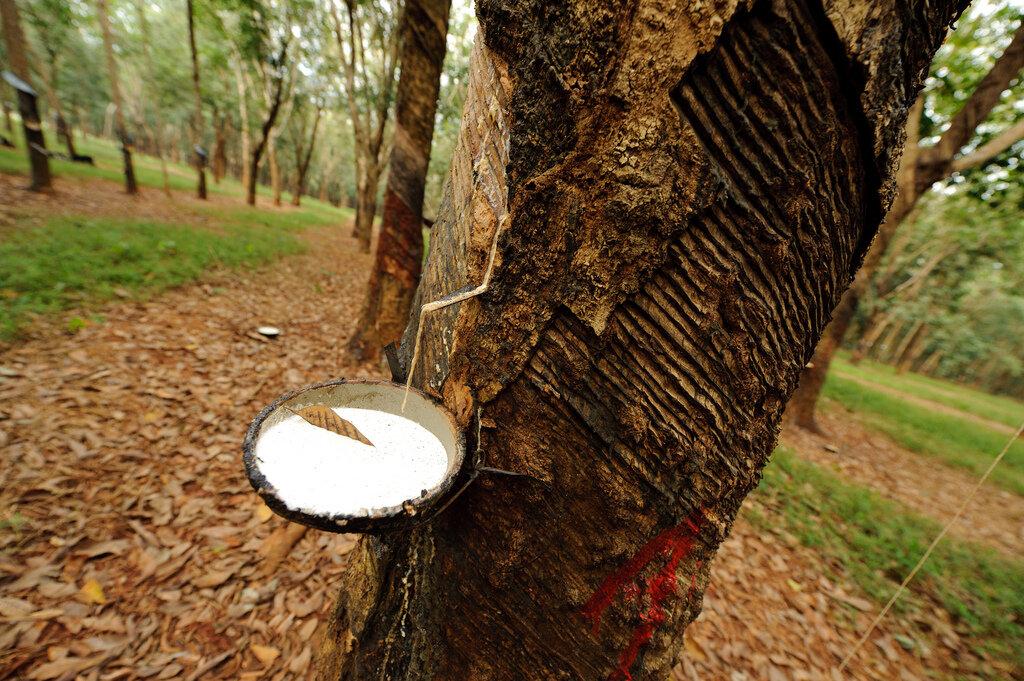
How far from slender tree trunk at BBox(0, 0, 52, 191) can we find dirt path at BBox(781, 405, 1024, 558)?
52.2 feet

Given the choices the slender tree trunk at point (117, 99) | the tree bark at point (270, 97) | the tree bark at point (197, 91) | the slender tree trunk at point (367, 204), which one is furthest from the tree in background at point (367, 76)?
the slender tree trunk at point (117, 99)

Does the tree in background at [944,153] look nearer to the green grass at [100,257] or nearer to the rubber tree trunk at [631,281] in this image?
the rubber tree trunk at [631,281]

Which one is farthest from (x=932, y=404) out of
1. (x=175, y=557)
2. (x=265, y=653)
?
(x=175, y=557)

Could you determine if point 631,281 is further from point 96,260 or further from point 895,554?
point 96,260

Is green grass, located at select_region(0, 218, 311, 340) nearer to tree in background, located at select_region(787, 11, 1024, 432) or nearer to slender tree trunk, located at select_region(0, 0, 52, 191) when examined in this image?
slender tree trunk, located at select_region(0, 0, 52, 191)

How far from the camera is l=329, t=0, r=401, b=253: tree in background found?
9.61m

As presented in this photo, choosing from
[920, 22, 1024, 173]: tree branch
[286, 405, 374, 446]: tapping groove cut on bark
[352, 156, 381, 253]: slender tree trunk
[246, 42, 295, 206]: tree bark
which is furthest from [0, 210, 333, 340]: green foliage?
[920, 22, 1024, 173]: tree branch

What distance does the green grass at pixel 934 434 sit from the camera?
764 centimetres

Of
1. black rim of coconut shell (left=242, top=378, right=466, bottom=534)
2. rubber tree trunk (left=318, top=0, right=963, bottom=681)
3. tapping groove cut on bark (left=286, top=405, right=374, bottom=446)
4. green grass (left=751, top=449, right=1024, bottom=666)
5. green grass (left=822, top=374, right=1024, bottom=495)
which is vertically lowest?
green grass (left=822, top=374, right=1024, bottom=495)

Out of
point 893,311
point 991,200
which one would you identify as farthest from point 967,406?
point 991,200

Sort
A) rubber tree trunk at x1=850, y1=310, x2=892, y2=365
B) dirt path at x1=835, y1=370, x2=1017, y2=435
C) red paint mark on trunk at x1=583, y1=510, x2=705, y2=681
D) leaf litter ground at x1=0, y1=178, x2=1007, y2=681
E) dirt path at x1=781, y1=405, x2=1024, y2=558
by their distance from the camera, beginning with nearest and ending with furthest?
red paint mark on trunk at x1=583, y1=510, x2=705, y2=681, leaf litter ground at x1=0, y1=178, x2=1007, y2=681, dirt path at x1=781, y1=405, x2=1024, y2=558, dirt path at x1=835, y1=370, x2=1017, y2=435, rubber tree trunk at x1=850, y1=310, x2=892, y2=365

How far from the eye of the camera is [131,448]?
9.45 ft

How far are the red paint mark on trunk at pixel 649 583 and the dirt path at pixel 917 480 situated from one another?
612 centimetres

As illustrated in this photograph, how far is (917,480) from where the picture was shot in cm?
622
